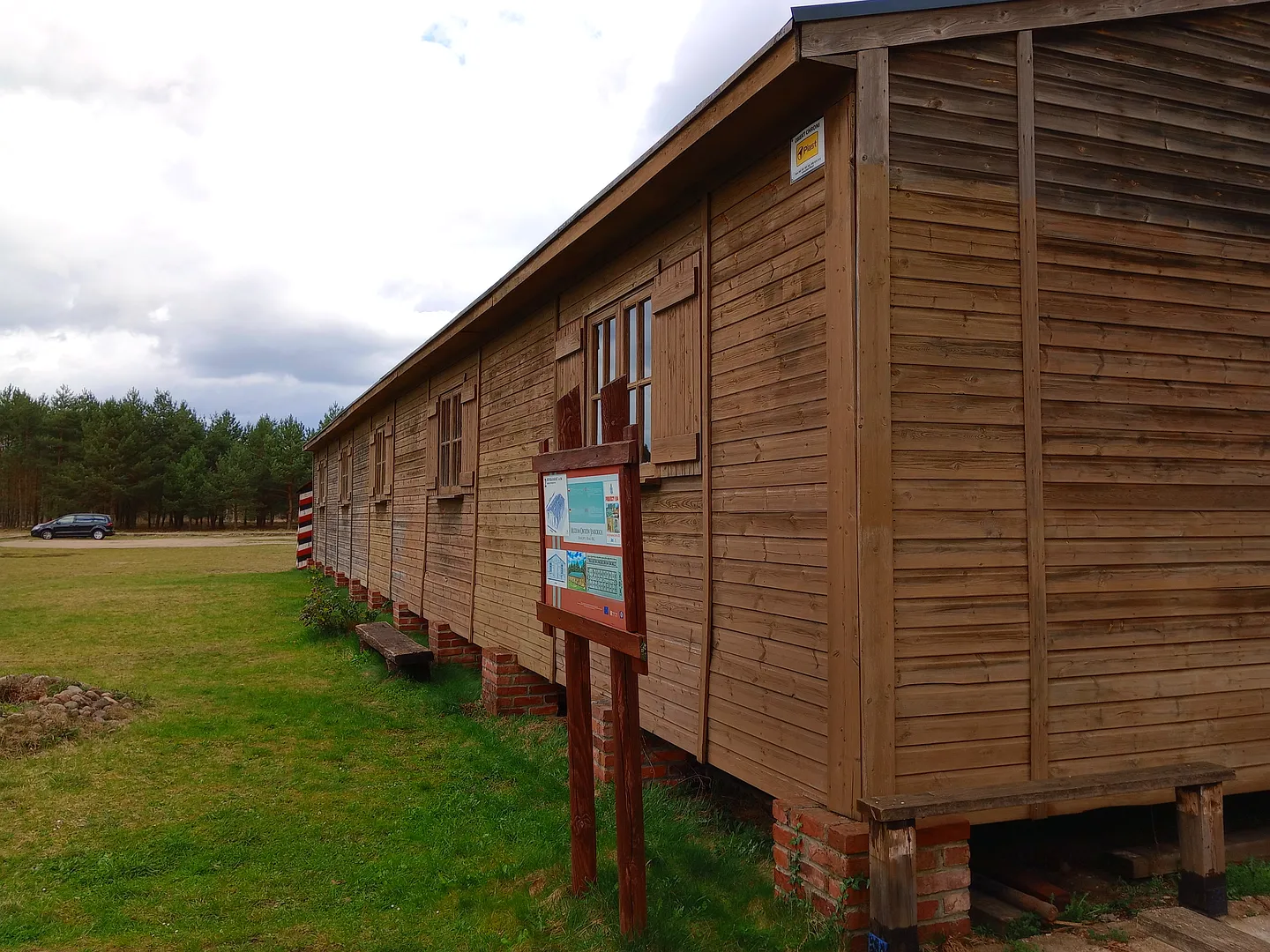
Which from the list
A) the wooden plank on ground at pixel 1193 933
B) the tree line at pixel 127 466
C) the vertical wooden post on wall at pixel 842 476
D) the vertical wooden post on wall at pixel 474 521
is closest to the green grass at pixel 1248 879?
the wooden plank on ground at pixel 1193 933

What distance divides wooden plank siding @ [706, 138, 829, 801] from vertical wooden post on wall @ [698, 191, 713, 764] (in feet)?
0.11

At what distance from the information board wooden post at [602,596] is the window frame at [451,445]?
6388 mm

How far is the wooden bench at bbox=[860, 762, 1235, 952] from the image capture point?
3346 millimetres

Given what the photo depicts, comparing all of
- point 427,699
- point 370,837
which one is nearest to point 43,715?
point 427,699

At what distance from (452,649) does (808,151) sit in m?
7.95

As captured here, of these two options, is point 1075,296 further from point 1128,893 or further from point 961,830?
point 1128,893

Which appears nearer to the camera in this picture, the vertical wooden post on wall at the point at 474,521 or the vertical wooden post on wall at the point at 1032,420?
the vertical wooden post on wall at the point at 1032,420

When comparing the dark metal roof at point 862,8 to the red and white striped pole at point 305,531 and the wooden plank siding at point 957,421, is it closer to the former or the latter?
the wooden plank siding at point 957,421

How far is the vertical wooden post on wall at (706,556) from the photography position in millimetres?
5016

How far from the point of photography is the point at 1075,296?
4.17 m

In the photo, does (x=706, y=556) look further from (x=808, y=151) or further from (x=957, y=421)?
(x=808, y=151)

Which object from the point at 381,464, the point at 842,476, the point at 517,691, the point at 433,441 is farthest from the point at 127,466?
the point at 842,476

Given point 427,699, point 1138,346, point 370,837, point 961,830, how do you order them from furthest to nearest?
point 427,699 → point 370,837 → point 1138,346 → point 961,830

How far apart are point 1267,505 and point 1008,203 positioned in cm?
213
